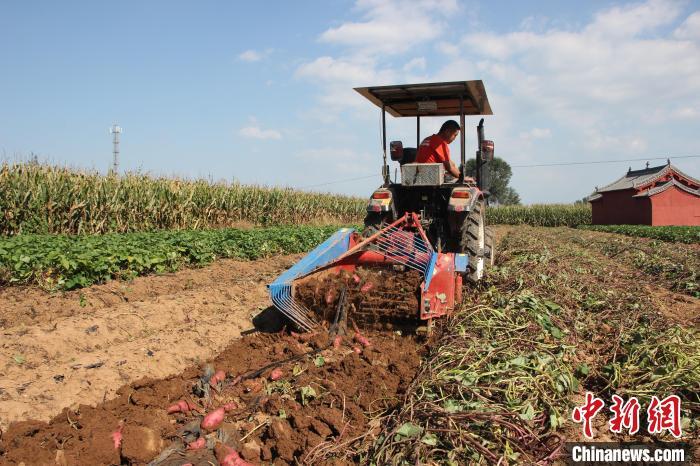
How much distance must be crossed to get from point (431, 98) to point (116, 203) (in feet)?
27.8

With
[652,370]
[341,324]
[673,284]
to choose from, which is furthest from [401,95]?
[673,284]

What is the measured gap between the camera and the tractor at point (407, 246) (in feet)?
15.7

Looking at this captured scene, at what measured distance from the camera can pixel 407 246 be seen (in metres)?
5.53

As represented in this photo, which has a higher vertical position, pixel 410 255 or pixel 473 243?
pixel 473 243

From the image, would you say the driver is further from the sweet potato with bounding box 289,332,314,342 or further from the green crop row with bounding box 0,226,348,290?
the green crop row with bounding box 0,226,348,290

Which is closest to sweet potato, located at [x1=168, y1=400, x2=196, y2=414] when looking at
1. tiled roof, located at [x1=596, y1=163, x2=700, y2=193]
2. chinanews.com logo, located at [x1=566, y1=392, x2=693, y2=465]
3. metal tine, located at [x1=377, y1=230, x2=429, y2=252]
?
chinanews.com logo, located at [x1=566, y1=392, x2=693, y2=465]

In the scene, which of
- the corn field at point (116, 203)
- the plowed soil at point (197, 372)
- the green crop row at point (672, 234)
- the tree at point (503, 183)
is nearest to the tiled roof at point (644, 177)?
the green crop row at point (672, 234)

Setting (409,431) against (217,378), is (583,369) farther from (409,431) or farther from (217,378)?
(217,378)

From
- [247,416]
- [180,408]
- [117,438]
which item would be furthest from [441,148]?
[117,438]

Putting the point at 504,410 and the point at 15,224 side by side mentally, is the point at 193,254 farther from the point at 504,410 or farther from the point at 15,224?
the point at 504,410

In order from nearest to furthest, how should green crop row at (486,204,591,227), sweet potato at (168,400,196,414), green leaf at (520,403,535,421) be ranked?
green leaf at (520,403,535,421) → sweet potato at (168,400,196,414) → green crop row at (486,204,591,227)

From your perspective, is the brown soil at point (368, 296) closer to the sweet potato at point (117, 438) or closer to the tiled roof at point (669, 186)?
the sweet potato at point (117, 438)

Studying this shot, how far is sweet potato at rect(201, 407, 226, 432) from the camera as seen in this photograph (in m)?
3.01

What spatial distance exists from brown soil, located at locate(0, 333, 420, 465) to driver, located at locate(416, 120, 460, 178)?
2.60 m
